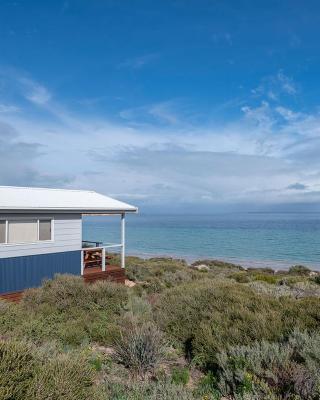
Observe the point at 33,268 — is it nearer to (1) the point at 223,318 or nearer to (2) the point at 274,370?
(1) the point at 223,318

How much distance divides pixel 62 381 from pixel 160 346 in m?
2.45

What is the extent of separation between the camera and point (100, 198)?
1512 cm

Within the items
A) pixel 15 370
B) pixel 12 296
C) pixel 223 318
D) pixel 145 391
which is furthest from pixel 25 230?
pixel 15 370

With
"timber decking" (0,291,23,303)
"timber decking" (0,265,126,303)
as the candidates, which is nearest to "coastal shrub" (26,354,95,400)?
"timber decking" (0,291,23,303)

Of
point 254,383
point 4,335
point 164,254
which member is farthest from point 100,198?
point 164,254

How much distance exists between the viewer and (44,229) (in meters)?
11.9

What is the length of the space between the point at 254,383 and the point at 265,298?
3203 millimetres

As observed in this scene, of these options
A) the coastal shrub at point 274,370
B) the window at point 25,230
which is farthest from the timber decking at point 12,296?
the coastal shrub at point 274,370

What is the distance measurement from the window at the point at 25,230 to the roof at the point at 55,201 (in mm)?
538

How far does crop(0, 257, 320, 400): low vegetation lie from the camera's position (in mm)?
3613

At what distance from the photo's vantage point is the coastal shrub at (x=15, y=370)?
3035 millimetres

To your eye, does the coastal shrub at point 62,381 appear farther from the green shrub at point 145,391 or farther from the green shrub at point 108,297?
the green shrub at point 108,297

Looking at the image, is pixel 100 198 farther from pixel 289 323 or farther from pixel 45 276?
pixel 289 323

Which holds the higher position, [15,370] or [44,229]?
[44,229]
